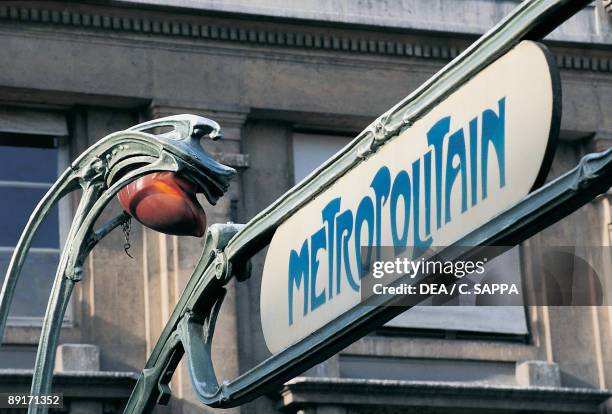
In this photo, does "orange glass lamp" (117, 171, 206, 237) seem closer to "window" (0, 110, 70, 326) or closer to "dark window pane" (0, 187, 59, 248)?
"window" (0, 110, 70, 326)

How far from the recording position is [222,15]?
24609 millimetres

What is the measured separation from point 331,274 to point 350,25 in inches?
583

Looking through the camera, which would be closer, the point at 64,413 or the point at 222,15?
the point at 64,413

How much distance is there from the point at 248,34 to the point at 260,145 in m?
1.51

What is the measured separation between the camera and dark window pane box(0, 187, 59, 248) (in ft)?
78.4

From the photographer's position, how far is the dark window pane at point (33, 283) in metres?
23.6

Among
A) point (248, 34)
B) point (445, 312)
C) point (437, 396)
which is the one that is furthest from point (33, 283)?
point (445, 312)

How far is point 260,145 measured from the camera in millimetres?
25234

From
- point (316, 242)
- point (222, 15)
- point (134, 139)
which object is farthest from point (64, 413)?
point (316, 242)

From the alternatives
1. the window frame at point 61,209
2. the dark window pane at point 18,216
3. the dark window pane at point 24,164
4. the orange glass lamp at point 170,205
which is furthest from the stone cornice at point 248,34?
the orange glass lamp at point 170,205

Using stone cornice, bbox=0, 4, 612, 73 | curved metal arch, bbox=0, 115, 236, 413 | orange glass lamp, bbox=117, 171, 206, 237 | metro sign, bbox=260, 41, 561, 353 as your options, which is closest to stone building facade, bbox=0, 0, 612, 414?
stone cornice, bbox=0, 4, 612, 73

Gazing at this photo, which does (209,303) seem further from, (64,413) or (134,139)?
(64,413)

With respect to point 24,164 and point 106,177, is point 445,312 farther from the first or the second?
point 106,177

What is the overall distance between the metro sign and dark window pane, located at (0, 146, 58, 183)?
13.2 m
